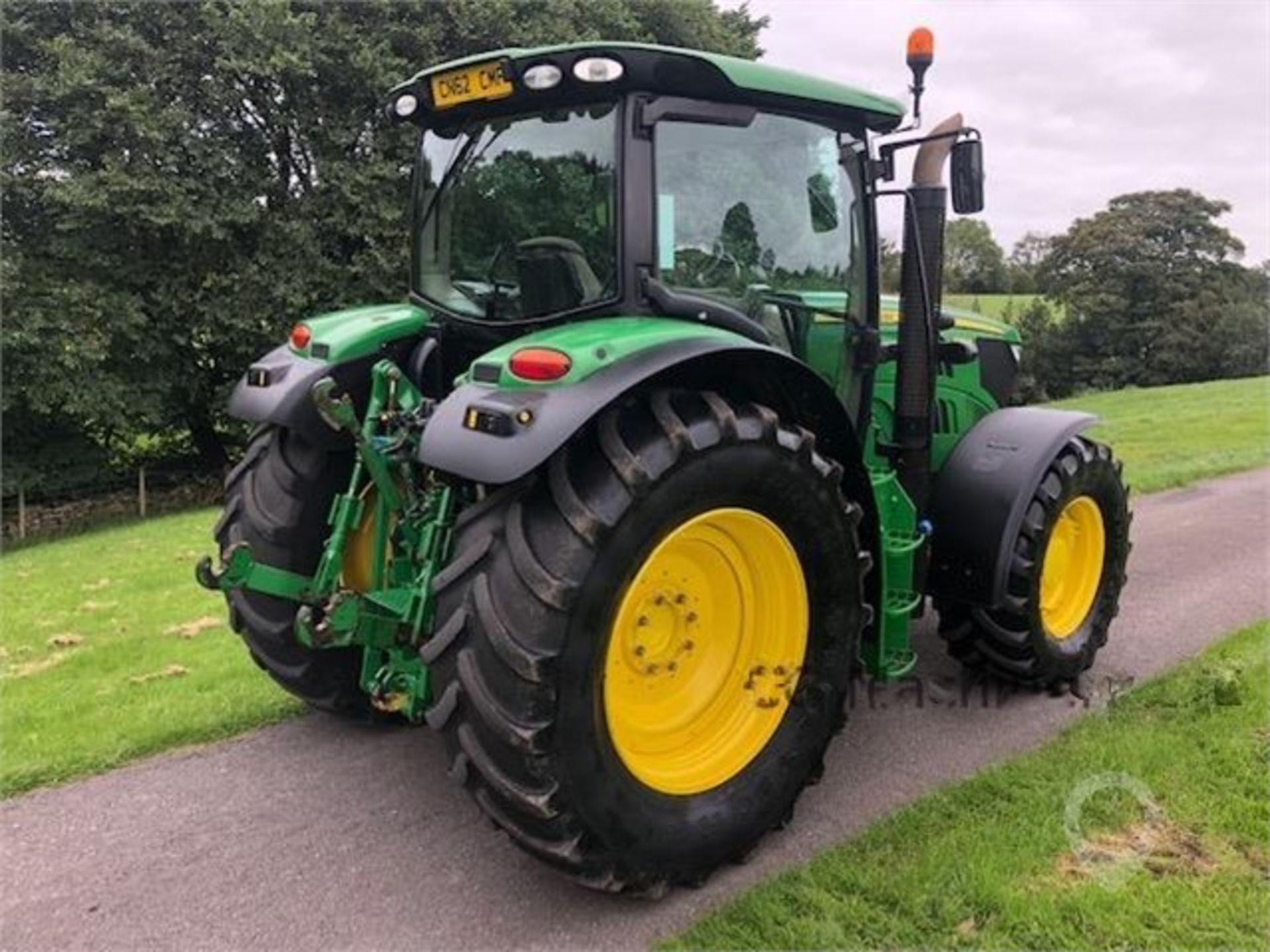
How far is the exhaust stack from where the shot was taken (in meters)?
3.62

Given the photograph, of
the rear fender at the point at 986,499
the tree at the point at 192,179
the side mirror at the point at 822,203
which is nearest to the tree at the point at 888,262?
the side mirror at the point at 822,203

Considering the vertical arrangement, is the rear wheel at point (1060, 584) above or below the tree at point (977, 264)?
below

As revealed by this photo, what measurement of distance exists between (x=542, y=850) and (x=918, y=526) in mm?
1969

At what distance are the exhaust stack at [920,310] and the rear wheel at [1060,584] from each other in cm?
A: 45

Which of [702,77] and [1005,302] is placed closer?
[702,77]

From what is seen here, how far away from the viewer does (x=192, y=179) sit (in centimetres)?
1444

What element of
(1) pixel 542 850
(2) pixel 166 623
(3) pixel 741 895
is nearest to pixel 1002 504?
(3) pixel 741 895

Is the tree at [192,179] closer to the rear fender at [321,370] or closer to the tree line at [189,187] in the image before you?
the tree line at [189,187]

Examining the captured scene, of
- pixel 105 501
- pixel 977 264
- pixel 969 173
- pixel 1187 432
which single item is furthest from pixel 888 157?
pixel 977 264

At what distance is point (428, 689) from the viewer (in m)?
2.60

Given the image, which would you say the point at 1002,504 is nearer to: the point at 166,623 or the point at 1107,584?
the point at 1107,584

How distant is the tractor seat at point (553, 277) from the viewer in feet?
9.81

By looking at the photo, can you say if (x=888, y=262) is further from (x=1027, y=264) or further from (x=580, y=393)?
(x=1027, y=264)

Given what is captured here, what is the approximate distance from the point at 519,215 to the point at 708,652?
1512mm
